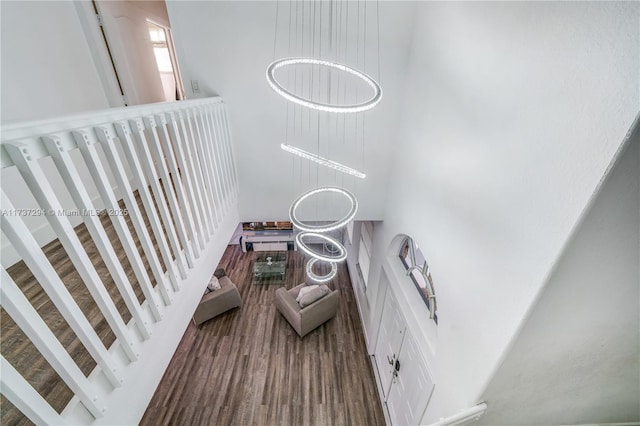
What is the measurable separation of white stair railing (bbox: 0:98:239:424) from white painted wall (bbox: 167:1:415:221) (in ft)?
2.64

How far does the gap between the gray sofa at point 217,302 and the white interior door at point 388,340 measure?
311 centimetres

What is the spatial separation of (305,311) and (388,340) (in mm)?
1616

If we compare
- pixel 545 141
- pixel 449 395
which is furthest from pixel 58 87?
pixel 449 395

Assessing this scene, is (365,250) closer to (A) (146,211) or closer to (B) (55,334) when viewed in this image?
(A) (146,211)

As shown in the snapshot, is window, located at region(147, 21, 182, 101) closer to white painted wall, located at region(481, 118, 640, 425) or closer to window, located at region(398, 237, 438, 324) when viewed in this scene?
window, located at region(398, 237, 438, 324)

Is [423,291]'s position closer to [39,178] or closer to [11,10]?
[39,178]

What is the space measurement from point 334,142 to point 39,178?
311 centimetres

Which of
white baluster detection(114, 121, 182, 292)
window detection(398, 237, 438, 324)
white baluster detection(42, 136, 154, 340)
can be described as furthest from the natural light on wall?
window detection(398, 237, 438, 324)

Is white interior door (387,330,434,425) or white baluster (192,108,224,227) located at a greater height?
white baluster (192,108,224,227)

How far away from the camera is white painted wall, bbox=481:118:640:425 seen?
120 centimetres

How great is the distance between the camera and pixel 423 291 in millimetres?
3363

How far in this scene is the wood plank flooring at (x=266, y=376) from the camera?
394 cm

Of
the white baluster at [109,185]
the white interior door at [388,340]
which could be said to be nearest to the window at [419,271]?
the white interior door at [388,340]

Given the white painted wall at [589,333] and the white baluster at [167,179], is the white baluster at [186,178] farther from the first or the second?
the white painted wall at [589,333]
